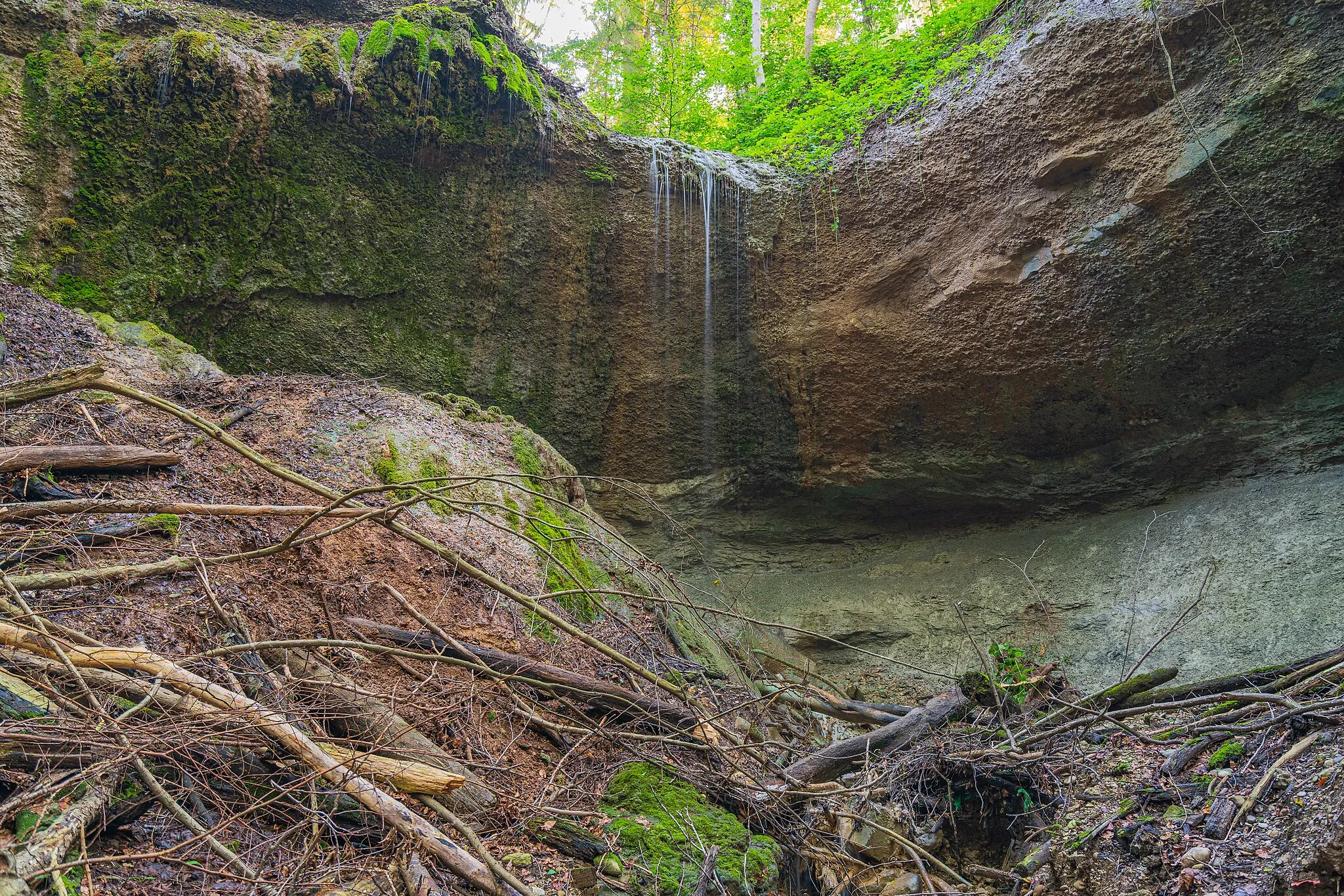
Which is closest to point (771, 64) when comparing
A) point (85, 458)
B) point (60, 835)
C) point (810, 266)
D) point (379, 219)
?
point (810, 266)

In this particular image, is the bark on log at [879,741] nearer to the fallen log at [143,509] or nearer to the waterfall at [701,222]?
the fallen log at [143,509]

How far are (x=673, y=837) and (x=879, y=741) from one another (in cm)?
161

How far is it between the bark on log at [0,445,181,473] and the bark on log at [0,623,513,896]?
1.42 metres

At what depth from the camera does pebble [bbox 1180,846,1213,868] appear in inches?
112

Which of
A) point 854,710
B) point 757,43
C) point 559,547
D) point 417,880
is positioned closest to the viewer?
point 417,880

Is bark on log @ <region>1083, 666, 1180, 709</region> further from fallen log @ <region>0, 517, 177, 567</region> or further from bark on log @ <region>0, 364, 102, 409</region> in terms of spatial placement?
bark on log @ <region>0, 364, 102, 409</region>

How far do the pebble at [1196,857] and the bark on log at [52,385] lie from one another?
15.6 ft

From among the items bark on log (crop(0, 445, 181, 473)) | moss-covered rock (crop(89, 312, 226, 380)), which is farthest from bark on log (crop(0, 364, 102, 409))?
moss-covered rock (crop(89, 312, 226, 380))

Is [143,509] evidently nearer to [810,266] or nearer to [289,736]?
[289,736]

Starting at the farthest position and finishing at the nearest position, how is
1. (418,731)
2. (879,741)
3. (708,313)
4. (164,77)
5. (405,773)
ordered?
(708,313) → (164,77) → (879,741) → (418,731) → (405,773)

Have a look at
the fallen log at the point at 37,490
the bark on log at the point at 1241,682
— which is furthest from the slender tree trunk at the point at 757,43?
the fallen log at the point at 37,490

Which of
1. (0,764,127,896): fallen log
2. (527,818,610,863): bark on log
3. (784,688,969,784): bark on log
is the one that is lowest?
(784,688,969,784): bark on log

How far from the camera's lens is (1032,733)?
4016mm

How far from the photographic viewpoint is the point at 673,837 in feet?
9.78
